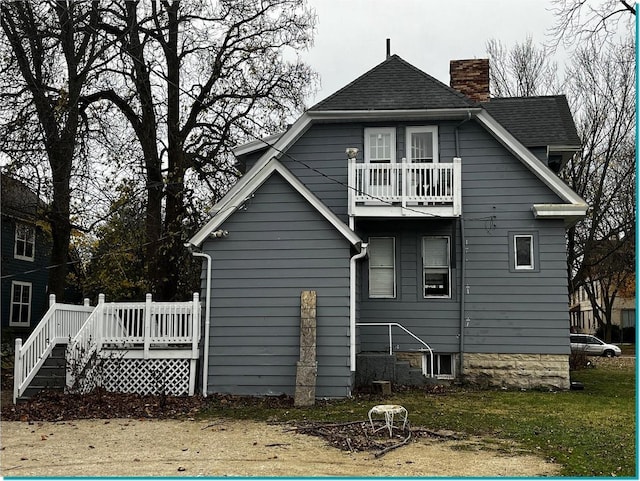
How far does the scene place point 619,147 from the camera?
32812 mm

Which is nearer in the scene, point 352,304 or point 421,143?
point 352,304

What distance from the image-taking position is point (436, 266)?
1742 centimetres

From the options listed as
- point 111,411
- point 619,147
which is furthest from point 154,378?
point 619,147

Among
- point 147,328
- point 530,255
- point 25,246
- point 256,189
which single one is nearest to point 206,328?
point 147,328

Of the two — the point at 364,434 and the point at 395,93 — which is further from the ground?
the point at 395,93

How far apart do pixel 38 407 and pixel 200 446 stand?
5211mm

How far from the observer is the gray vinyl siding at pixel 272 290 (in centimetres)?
1455

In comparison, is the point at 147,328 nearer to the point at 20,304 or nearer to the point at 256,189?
the point at 256,189

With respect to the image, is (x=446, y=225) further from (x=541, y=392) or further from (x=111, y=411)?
(x=111, y=411)

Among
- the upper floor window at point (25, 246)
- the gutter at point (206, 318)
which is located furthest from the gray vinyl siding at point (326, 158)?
the upper floor window at point (25, 246)

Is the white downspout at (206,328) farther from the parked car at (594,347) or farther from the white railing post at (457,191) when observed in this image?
the parked car at (594,347)

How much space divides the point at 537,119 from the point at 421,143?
12.6 ft

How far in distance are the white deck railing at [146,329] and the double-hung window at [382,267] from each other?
4633 mm

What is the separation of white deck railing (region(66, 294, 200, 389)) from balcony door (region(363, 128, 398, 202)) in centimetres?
482
